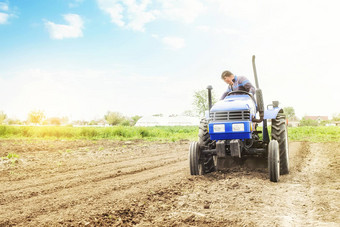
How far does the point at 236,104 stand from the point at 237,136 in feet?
2.14

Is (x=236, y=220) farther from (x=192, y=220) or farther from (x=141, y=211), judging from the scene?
(x=141, y=211)

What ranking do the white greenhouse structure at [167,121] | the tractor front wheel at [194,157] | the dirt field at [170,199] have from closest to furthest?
1. the dirt field at [170,199]
2. the tractor front wheel at [194,157]
3. the white greenhouse structure at [167,121]

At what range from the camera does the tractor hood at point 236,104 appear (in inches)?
245

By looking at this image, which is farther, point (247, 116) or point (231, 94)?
point (231, 94)

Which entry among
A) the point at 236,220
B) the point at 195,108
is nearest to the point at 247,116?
the point at 236,220

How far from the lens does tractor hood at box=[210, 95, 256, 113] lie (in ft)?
20.5

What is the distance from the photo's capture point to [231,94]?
734 centimetres

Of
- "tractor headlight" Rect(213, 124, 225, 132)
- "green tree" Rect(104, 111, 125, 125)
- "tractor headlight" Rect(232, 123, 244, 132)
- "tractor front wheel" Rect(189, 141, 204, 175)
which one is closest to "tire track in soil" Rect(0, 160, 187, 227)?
"tractor front wheel" Rect(189, 141, 204, 175)

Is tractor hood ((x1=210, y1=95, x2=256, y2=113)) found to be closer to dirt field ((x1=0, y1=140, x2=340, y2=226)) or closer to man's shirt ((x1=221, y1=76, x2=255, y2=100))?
man's shirt ((x1=221, y1=76, x2=255, y2=100))

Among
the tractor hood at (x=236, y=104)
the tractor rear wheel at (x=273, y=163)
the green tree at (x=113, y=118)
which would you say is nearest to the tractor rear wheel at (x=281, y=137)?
the tractor hood at (x=236, y=104)

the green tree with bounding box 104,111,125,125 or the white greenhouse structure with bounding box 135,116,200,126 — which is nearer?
the green tree with bounding box 104,111,125,125

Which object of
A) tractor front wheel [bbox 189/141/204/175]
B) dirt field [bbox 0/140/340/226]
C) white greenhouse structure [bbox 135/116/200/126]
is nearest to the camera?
dirt field [bbox 0/140/340/226]

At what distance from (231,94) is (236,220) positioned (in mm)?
3920

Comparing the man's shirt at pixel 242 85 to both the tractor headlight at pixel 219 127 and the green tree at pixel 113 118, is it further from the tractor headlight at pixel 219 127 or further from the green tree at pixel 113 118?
the green tree at pixel 113 118
